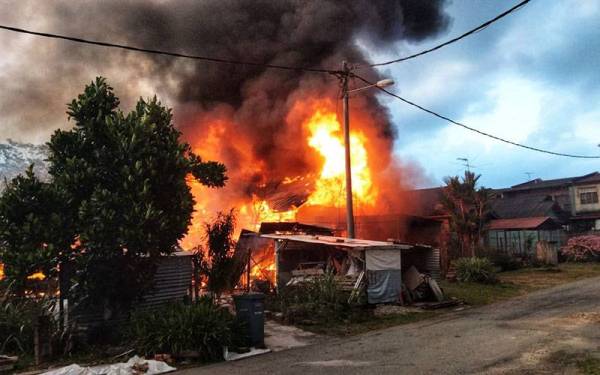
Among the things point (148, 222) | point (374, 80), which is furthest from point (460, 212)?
point (148, 222)

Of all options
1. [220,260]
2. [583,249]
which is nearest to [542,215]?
[583,249]

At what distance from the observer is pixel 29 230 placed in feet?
30.7

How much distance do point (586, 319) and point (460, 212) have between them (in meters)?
16.5

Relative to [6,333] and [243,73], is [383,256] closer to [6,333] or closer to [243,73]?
[6,333]

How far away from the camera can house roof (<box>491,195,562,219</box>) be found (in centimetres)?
4234

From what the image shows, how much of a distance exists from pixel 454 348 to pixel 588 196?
44.2 meters

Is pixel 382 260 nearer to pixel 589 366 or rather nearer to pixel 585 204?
pixel 589 366

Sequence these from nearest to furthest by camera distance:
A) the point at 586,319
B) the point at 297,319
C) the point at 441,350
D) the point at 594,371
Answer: the point at 594,371 → the point at 441,350 → the point at 586,319 → the point at 297,319

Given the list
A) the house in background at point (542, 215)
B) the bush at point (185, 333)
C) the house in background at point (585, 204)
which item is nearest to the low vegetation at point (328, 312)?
the bush at point (185, 333)

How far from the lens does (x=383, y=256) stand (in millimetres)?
15078

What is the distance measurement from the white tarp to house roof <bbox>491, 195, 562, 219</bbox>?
29094 millimetres

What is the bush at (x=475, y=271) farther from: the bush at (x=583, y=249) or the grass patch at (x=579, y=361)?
the bush at (x=583, y=249)

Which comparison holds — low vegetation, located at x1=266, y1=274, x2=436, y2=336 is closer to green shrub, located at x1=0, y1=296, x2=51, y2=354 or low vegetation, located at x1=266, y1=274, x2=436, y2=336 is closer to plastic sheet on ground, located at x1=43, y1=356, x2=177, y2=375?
plastic sheet on ground, located at x1=43, y1=356, x2=177, y2=375

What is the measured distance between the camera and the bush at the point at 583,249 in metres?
31.8
